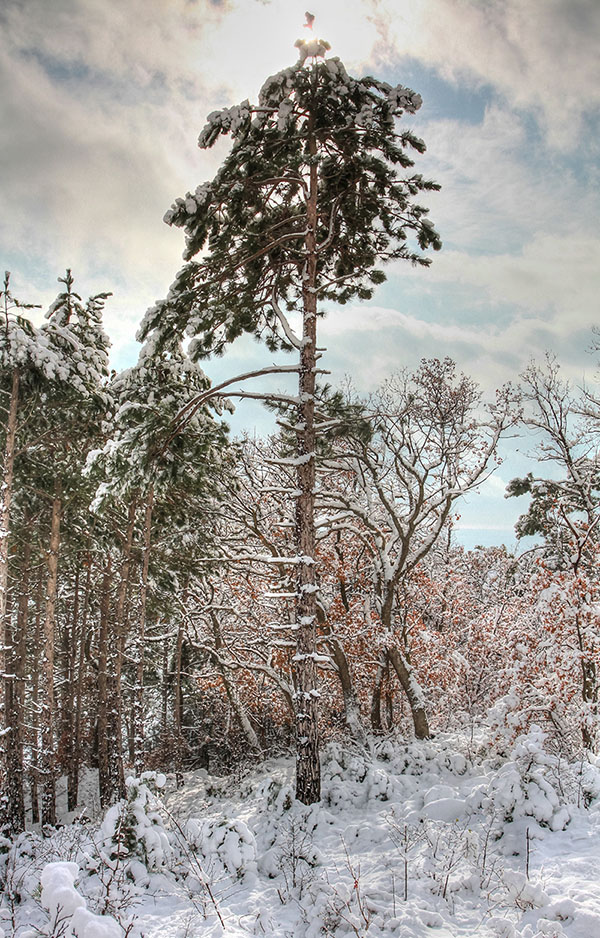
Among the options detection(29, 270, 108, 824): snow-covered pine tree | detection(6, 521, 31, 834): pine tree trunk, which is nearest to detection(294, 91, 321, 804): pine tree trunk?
detection(6, 521, 31, 834): pine tree trunk

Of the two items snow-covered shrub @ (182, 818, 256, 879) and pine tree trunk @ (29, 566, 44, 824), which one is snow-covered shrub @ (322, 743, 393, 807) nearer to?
snow-covered shrub @ (182, 818, 256, 879)

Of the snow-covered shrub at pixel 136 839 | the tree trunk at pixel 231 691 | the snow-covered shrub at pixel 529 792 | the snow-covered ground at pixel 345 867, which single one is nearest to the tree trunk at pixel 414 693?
the snow-covered ground at pixel 345 867

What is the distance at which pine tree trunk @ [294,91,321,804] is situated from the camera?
25.5 ft

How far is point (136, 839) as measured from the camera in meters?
5.84

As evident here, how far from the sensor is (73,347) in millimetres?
12133

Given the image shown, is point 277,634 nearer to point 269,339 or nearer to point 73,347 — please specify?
point 269,339

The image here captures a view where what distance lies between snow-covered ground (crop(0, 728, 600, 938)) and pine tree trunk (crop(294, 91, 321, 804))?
675 mm

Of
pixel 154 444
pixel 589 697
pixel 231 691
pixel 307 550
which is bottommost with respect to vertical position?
pixel 231 691

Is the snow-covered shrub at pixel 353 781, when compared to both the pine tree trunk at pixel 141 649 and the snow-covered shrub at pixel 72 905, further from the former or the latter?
the snow-covered shrub at pixel 72 905

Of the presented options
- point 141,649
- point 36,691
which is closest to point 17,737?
point 141,649

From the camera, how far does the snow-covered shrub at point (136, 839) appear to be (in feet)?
18.8

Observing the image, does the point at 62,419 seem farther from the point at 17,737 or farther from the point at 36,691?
the point at 36,691

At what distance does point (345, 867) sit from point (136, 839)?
8.21 ft

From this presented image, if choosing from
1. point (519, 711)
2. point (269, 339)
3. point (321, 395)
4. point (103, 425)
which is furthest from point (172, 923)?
point (103, 425)
